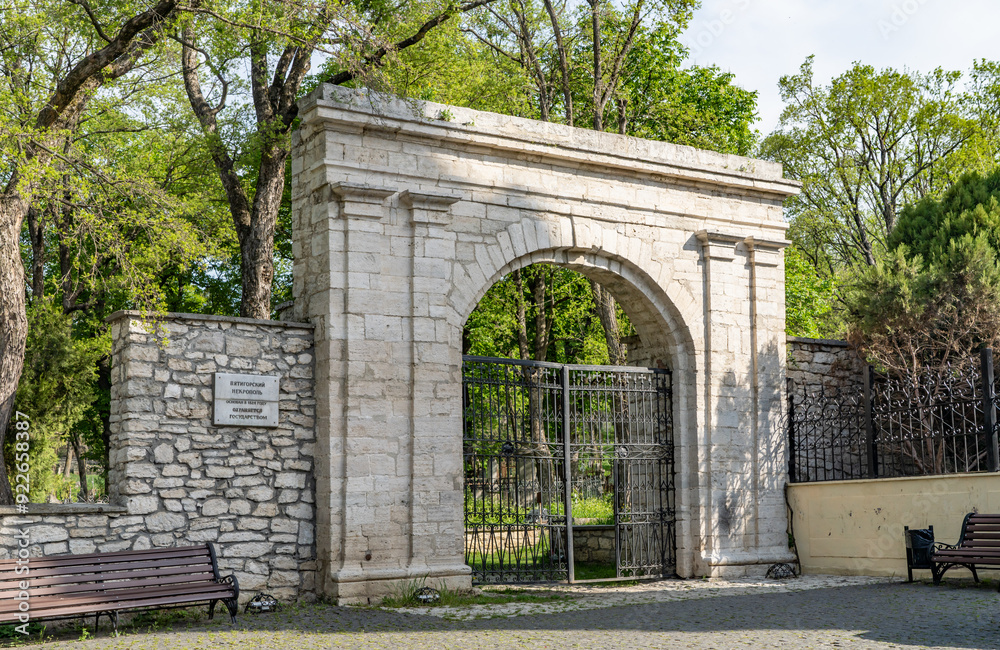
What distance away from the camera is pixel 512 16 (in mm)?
19484

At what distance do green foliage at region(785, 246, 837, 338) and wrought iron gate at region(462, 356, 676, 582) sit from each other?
11026 mm

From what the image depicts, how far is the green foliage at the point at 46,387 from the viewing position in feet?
51.6

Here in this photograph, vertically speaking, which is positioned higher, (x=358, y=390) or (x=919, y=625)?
(x=358, y=390)

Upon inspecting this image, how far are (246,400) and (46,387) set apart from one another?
893cm

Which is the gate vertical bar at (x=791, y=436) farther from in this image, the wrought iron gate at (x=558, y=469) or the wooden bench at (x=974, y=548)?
the wooden bench at (x=974, y=548)

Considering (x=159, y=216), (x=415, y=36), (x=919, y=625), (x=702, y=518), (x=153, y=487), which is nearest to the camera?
(x=919, y=625)

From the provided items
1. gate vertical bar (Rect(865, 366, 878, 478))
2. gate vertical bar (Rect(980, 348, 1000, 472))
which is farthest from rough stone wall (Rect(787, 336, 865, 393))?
gate vertical bar (Rect(980, 348, 1000, 472))

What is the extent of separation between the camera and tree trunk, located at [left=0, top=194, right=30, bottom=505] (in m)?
8.38

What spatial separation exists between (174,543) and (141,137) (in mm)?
14064

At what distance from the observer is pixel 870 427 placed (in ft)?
36.2

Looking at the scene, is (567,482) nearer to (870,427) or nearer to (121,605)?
(870,427)

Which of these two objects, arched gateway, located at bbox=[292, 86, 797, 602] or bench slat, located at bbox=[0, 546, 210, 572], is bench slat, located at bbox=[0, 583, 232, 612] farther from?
arched gateway, located at bbox=[292, 86, 797, 602]

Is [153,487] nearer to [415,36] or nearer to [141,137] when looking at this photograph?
[415,36]

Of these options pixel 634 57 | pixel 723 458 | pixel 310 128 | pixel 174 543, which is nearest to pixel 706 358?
pixel 723 458
